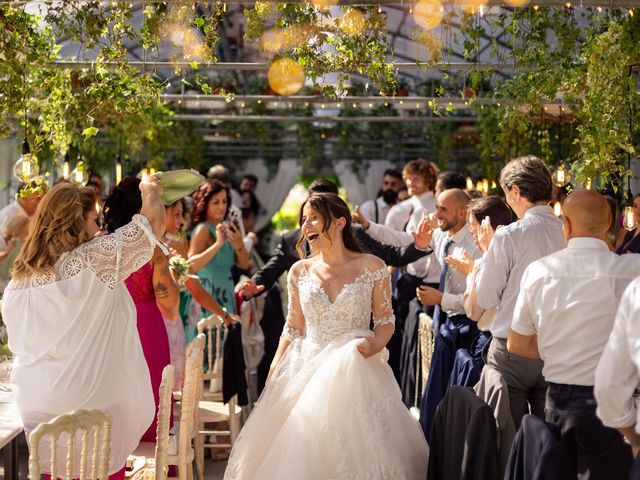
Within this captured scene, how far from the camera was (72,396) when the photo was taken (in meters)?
3.73

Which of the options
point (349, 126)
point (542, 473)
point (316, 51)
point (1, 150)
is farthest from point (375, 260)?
point (349, 126)

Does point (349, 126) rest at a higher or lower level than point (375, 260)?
higher

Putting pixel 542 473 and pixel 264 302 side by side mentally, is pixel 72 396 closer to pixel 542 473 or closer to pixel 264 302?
pixel 542 473

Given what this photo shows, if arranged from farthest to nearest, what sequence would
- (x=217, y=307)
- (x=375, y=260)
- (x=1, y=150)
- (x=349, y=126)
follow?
(x=349, y=126) < (x=1, y=150) < (x=217, y=307) < (x=375, y=260)

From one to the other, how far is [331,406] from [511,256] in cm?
112

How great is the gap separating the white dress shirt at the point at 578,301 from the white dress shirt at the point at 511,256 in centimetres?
108

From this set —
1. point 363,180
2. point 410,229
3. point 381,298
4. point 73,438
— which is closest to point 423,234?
point 381,298

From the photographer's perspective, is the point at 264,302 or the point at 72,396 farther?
the point at 264,302

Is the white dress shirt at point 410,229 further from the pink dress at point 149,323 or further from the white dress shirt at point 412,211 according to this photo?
the pink dress at point 149,323

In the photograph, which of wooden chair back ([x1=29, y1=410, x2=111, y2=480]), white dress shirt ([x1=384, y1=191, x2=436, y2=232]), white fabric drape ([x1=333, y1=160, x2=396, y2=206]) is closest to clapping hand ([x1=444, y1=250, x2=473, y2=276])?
wooden chair back ([x1=29, y1=410, x2=111, y2=480])

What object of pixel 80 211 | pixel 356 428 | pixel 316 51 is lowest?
pixel 356 428

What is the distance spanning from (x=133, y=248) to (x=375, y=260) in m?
1.20

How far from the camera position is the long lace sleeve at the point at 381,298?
4.48 meters

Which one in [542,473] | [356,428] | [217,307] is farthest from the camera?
[217,307]
